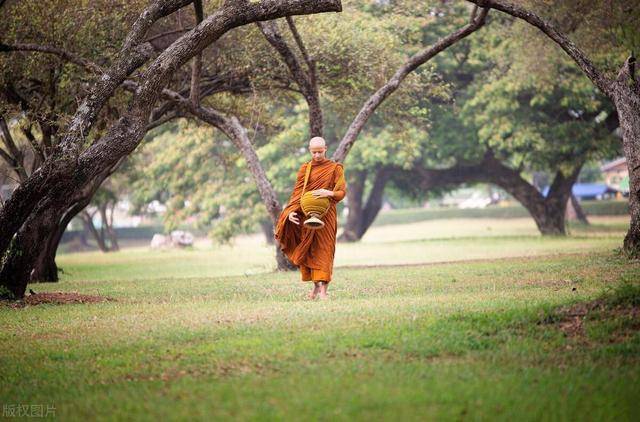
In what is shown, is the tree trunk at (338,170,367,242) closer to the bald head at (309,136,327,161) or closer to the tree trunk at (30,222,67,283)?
the tree trunk at (30,222,67,283)

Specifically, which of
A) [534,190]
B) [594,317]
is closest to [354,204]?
[534,190]

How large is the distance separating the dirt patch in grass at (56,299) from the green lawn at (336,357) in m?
0.59

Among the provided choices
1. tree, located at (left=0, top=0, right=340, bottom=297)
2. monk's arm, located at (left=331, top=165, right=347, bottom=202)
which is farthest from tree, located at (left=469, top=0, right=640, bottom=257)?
monk's arm, located at (left=331, top=165, right=347, bottom=202)

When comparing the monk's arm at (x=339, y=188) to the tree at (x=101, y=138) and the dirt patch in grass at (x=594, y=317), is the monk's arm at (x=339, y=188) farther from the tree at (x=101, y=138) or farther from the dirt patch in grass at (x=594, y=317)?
the dirt patch in grass at (x=594, y=317)

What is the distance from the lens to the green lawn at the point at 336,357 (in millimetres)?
6422

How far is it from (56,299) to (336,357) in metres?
7.23

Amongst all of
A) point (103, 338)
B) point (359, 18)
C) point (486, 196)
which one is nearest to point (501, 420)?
point (103, 338)

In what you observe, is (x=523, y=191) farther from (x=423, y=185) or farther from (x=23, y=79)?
(x=23, y=79)

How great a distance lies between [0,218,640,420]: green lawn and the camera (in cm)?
642

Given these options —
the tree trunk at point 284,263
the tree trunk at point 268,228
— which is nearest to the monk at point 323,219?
the tree trunk at point 284,263

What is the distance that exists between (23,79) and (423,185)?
2472cm

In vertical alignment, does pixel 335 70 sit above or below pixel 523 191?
above

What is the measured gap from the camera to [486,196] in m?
110

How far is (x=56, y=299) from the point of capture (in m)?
13.7
